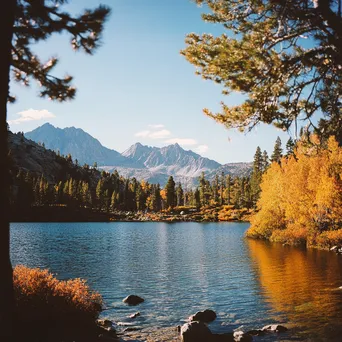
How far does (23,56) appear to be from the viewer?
32.4 ft

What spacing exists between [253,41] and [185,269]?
95.2ft

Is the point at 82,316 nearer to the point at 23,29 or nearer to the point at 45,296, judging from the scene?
the point at 45,296

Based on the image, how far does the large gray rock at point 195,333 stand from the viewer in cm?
1530

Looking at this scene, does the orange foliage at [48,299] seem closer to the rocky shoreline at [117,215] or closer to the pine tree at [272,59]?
the pine tree at [272,59]

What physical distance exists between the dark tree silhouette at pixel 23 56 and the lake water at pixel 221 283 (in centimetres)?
1262

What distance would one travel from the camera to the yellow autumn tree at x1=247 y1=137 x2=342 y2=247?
42.2 metres

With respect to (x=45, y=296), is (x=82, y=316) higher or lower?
lower

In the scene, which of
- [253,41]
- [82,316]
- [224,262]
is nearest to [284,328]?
[82,316]

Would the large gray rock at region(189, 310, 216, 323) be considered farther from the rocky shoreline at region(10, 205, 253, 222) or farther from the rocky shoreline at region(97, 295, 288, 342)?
the rocky shoreline at region(10, 205, 253, 222)

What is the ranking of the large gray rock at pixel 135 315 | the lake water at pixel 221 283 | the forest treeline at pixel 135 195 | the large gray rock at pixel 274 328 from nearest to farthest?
the large gray rock at pixel 274 328 < the lake water at pixel 221 283 < the large gray rock at pixel 135 315 < the forest treeline at pixel 135 195

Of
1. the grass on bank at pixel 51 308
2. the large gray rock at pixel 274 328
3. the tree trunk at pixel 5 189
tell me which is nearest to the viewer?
the tree trunk at pixel 5 189

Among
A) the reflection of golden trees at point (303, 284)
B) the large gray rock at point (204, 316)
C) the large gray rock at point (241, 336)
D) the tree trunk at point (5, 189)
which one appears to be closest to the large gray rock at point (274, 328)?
the reflection of golden trees at point (303, 284)

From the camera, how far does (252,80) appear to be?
11.2 m

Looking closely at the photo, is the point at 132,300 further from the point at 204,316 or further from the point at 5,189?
the point at 5,189
